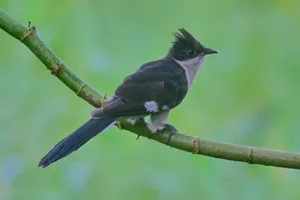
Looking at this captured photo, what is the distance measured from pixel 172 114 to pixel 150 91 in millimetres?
469

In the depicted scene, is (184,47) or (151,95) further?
(184,47)

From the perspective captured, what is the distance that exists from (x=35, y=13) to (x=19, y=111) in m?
0.45

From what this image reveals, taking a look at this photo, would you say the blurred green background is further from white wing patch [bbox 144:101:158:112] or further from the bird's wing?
white wing patch [bbox 144:101:158:112]

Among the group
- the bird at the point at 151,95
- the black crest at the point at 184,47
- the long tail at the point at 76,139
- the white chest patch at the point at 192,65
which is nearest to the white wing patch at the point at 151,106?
the bird at the point at 151,95

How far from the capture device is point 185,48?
254 cm

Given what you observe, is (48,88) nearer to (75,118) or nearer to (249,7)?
(75,118)

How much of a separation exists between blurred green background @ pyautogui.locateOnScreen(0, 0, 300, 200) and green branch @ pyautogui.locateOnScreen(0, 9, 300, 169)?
0.46 metres

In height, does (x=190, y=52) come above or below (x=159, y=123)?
A: above

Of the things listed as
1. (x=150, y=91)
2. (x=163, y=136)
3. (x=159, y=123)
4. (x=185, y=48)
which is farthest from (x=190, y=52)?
(x=163, y=136)

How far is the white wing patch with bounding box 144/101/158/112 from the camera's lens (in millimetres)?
2086

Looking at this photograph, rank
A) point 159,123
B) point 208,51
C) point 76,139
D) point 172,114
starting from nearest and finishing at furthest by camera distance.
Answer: point 76,139
point 159,123
point 208,51
point 172,114

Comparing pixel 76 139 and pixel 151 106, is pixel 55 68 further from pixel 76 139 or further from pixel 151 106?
pixel 151 106

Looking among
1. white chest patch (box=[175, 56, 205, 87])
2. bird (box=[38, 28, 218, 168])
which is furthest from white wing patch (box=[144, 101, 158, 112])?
white chest patch (box=[175, 56, 205, 87])

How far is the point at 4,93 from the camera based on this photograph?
255 cm
